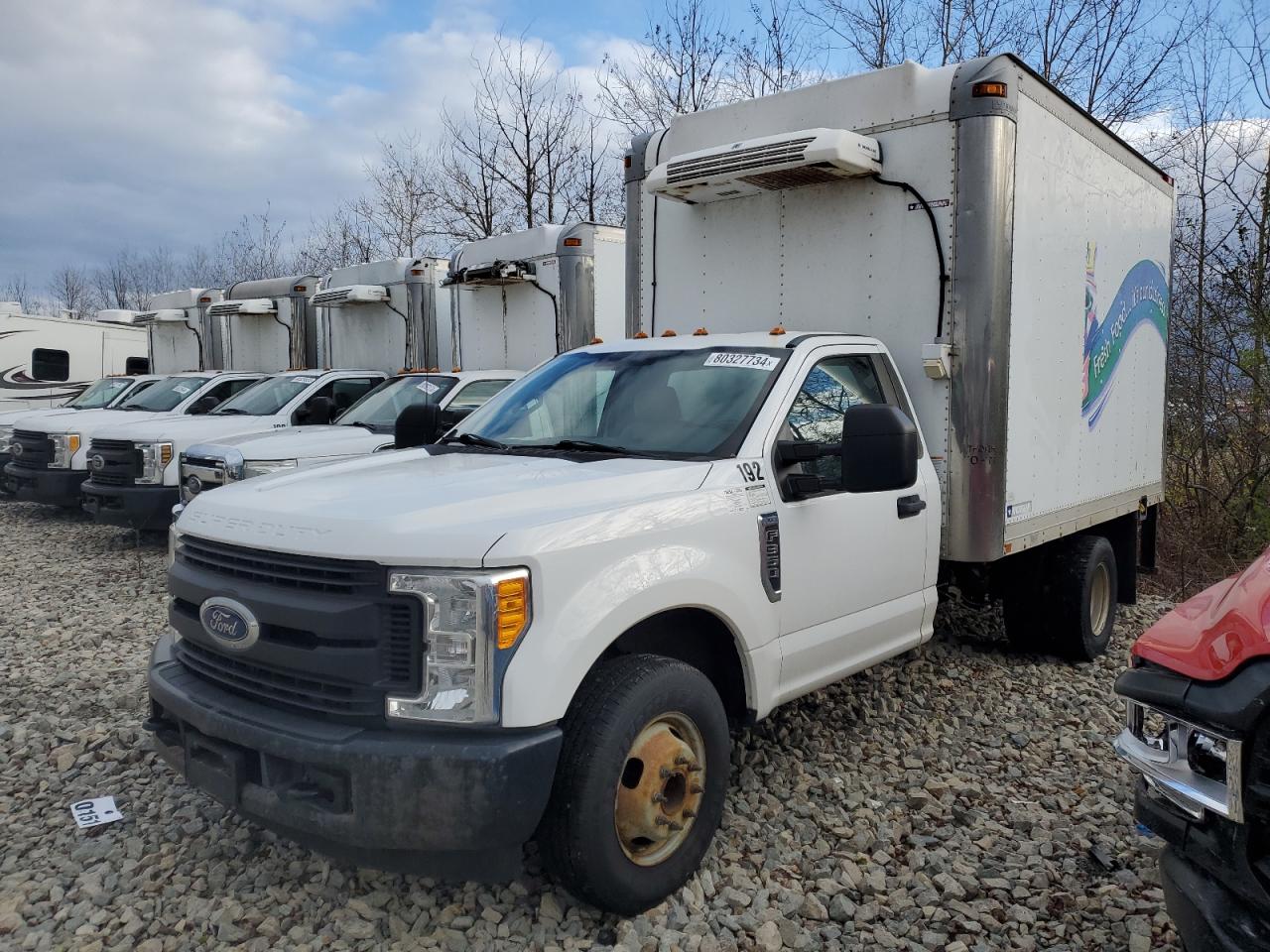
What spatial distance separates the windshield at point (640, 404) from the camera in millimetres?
3988

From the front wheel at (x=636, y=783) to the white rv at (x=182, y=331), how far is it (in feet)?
50.4

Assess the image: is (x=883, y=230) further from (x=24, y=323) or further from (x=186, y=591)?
(x=24, y=323)

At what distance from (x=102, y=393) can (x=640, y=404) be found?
45.3ft

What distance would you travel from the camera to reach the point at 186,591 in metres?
3.31

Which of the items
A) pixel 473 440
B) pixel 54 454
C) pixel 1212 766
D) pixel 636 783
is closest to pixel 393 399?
pixel 54 454

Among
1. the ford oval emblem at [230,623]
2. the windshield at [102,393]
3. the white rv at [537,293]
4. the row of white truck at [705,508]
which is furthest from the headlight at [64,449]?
the ford oval emblem at [230,623]

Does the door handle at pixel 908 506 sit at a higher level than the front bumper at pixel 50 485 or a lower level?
higher

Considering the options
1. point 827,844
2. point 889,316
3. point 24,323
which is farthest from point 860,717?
point 24,323

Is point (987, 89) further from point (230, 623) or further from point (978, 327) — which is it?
point (230, 623)

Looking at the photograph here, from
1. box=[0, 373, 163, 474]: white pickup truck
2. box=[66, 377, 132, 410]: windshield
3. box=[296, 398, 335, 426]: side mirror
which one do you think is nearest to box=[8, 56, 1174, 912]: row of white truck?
box=[296, 398, 335, 426]: side mirror

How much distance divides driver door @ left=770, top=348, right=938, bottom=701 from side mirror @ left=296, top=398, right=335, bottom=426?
6.59 metres

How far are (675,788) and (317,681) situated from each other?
1.22 meters

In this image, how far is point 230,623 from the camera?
3078 mm

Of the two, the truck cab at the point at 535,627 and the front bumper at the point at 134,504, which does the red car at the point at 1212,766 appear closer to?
the truck cab at the point at 535,627
